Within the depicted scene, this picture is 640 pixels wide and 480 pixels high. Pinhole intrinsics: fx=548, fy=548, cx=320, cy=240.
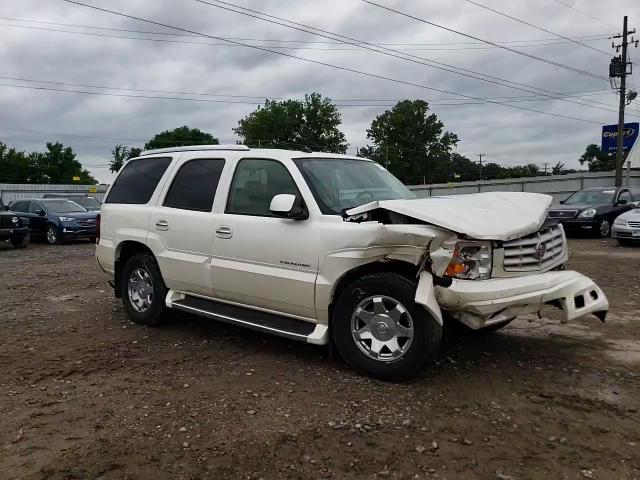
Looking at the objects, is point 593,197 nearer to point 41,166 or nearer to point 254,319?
point 254,319

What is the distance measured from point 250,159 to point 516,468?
3.40m

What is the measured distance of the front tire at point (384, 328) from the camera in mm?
3904

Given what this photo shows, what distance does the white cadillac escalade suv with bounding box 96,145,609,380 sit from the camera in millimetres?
3885

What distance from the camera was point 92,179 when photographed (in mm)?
96812

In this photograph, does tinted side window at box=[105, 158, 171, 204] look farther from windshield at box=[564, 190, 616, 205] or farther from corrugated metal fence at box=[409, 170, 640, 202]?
corrugated metal fence at box=[409, 170, 640, 202]

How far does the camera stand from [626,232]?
13.5 m

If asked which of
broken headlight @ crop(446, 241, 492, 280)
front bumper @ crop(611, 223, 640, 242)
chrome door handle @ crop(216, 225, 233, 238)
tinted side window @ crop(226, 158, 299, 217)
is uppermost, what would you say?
tinted side window @ crop(226, 158, 299, 217)

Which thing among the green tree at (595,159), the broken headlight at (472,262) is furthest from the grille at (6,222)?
the green tree at (595,159)

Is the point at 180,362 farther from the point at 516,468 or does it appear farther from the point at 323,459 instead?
the point at 516,468

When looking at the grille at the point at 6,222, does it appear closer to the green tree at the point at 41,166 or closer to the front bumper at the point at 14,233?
the front bumper at the point at 14,233

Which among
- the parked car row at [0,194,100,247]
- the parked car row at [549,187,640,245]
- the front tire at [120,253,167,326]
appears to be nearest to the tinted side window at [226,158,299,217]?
the front tire at [120,253,167,326]

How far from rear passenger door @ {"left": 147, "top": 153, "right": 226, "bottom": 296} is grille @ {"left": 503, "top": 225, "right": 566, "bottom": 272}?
8.67 feet

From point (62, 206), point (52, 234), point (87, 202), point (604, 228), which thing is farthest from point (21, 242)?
point (604, 228)

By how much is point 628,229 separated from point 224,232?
12.0 meters
